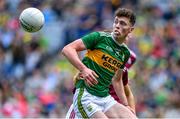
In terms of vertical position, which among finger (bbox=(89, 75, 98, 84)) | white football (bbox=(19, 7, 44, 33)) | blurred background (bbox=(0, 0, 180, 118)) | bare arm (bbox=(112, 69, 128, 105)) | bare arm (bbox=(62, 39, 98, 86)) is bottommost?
blurred background (bbox=(0, 0, 180, 118))

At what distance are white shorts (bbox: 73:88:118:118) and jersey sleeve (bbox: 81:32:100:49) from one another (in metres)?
0.59

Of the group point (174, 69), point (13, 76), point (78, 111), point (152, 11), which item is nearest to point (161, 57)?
point (174, 69)

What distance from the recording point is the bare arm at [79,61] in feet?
30.8

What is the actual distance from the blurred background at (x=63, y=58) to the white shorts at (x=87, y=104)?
540 centimetres

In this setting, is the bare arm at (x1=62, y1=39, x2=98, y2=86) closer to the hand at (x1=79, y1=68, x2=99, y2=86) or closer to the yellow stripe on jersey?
the hand at (x1=79, y1=68, x2=99, y2=86)

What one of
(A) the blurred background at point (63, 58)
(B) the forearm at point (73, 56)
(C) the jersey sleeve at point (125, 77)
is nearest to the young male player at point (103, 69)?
(B) the forearm at point (73, 56)

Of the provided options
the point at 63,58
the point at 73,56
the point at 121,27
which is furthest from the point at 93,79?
the point at 63,58

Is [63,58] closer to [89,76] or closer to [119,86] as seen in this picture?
[119,86]

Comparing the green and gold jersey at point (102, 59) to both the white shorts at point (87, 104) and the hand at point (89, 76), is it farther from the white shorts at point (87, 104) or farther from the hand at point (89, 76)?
the hand at point (89, 76)

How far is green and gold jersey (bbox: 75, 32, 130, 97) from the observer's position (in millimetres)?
10172

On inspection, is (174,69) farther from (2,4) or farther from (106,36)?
(106,36)

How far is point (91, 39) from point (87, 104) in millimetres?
821

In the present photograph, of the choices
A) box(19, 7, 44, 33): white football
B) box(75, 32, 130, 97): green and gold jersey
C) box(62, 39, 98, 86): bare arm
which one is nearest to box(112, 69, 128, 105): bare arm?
box(75, 32, 130, 97): green and gold jersey

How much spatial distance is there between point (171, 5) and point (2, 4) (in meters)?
4.66
